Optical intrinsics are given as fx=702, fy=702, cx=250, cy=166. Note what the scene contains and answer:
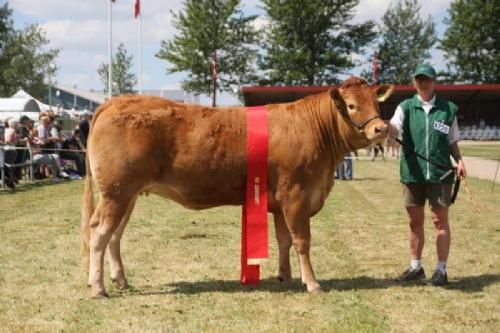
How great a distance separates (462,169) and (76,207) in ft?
29.4

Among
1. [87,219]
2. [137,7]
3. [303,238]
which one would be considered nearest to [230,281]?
[303,238]

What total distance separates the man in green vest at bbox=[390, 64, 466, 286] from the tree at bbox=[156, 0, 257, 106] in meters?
57.8

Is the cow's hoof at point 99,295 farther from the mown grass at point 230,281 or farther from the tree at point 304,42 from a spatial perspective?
the tree at point 304,42

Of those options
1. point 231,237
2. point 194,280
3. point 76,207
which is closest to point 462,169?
point 194,280

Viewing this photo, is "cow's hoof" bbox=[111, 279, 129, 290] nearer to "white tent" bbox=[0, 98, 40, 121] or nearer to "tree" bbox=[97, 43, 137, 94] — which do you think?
"white tent" bbox=[0, 98, 40, 121]

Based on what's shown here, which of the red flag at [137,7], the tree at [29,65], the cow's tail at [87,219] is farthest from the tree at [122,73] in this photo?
the cow's tail at [87,219]

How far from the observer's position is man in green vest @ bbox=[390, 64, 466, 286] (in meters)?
7.36

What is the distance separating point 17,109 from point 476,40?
49.2m

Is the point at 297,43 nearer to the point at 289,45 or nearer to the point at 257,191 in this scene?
the point at 289,45

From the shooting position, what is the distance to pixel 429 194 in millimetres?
7453

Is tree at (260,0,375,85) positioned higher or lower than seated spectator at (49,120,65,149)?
higher

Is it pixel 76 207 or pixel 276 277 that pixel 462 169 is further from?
pixel 76 207

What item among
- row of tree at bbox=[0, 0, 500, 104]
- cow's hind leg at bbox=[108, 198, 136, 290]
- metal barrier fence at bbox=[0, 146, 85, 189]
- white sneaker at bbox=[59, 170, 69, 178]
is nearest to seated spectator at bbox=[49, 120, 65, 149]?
metal barrier fence at bbox=[0, 146, 85, 189]

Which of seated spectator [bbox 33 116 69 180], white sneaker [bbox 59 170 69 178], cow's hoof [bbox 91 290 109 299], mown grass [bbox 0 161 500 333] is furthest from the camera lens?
white sneaker [bbox 59 170 69 178]
